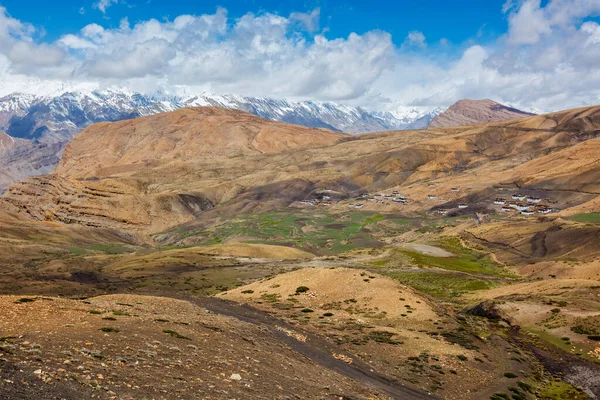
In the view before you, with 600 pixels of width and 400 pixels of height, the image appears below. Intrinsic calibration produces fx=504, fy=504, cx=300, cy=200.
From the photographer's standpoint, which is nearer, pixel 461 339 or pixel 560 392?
pixel 560 392

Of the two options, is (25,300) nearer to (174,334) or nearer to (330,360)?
(174,334)

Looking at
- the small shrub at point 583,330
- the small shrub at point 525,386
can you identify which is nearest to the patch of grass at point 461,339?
the small shrub at point 525,386

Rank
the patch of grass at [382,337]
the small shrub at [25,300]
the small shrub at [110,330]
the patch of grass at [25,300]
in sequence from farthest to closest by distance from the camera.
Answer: the patch of grass at [382,337]
the small shrub at [25,300]
the patch of grass at [25,300]
the small shrub at [110,330]

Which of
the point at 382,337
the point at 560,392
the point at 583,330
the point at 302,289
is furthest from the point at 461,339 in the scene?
the point at 302,289

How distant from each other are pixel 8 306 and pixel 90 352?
31.5 ft

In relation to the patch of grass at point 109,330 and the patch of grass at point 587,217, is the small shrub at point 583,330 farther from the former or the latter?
the patch of grass at point 587,217

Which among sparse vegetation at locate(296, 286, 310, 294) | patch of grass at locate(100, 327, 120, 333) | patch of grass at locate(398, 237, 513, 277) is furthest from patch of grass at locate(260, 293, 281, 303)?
patch of grass at locate(398, 237, 513, 277)

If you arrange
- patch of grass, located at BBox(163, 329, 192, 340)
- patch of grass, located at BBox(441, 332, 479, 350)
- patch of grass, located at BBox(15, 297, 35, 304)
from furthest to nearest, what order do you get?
patch of grass, located at BBox(441, 332, 479, 350)
patch of grass, located at BBox(15, 297, 35, 304)
patch of grass, located at BBox(163, 329, 192, 340)

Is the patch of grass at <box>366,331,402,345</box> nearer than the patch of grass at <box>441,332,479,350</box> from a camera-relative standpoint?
Yes

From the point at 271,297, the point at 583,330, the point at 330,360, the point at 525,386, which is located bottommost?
the point at 525,386

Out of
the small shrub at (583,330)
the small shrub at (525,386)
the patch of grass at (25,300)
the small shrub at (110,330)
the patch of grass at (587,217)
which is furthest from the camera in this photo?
the patch of grass at (587,217)

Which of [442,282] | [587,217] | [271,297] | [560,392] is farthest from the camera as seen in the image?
[587,217]

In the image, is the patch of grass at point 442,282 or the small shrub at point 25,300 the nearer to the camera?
the small shrub at point 25,300

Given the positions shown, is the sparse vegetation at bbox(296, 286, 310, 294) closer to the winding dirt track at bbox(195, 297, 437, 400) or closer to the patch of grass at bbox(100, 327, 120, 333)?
the winding dirt track at bbox(195, 297, 437, 400)
